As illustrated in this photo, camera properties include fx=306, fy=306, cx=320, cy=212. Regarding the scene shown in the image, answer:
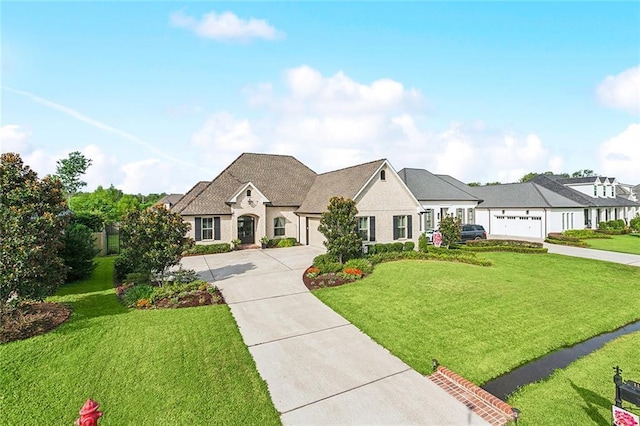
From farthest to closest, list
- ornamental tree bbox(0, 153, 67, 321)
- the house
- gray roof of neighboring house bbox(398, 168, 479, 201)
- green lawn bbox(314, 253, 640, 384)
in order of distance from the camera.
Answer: gray roof of neighboring house bbox(398, 168, 479, 201) → the house → ornamental tree bbox(0, 153, 67, 321) → green lawn bbox(314, 253, 640, 384)

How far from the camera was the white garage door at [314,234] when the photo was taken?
23.9 meters

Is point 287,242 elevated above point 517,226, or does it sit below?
below

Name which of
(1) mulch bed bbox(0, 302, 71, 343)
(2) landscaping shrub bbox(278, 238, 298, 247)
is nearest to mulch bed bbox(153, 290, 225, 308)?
(1) mulch bed bbox(0, 302, 71, 343)

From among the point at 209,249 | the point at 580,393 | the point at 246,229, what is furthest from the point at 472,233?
the point at 580,393

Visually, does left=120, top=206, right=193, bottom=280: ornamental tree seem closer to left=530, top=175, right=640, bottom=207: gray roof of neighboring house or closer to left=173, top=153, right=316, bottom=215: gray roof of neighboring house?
left=173, top=153, right=316, bottom=215: gray roof of neighboring house

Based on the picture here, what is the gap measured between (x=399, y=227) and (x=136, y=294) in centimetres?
1752

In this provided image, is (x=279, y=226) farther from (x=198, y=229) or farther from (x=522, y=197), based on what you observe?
(x=522, y=197)

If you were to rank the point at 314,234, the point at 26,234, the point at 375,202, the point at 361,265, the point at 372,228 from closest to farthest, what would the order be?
the point at 26,234
the point at 361,265
the point at 372,228
the point at 375,202
the point at 314,234

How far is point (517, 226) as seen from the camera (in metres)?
32.8

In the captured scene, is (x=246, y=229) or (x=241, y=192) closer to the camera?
(x=241, y=192)

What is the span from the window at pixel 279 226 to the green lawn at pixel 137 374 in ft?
55.3

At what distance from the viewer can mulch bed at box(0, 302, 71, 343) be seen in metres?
8.16

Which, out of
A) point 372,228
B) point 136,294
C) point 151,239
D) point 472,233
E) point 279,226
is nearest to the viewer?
point 136,294

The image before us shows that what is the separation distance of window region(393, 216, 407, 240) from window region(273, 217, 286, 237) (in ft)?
32.0
